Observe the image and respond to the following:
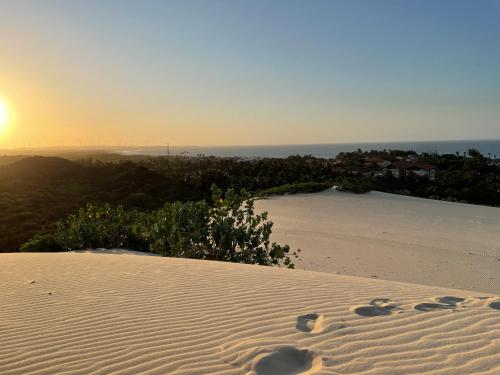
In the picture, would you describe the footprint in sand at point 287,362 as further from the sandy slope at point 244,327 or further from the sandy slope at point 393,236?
the sandy slope at point 393,236

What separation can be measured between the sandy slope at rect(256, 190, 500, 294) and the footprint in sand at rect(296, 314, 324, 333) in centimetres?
590

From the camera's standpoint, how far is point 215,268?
22.9 feet

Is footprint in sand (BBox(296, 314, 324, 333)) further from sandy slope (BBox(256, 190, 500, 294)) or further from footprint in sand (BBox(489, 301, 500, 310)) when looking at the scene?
sandy slope (BBox(256, 190, 500, 294))

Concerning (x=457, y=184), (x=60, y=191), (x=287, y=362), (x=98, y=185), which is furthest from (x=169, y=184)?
(x=287, y=362)

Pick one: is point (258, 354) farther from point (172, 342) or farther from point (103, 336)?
point (103, 336)

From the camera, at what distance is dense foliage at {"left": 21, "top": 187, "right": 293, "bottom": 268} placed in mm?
10047

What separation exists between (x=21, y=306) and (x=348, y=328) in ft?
11.4

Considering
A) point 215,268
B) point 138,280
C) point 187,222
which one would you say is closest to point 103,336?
point 138,280

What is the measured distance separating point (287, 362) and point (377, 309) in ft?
5.08

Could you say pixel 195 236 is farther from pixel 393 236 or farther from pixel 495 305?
pixel 393 236

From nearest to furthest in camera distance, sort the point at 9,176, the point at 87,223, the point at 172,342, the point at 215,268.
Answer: the point at 172,342, the point at 215,268, the point at 87,223, the point at 9,176

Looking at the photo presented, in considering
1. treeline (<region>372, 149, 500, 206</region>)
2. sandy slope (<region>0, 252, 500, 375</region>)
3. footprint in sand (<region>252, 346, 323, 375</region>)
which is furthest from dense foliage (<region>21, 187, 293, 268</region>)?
treeline (<region>372, 149, 500, 206</region>)

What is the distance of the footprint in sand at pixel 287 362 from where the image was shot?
295cm

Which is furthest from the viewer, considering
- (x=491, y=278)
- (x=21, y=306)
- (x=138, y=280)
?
(x=491, y=278)
